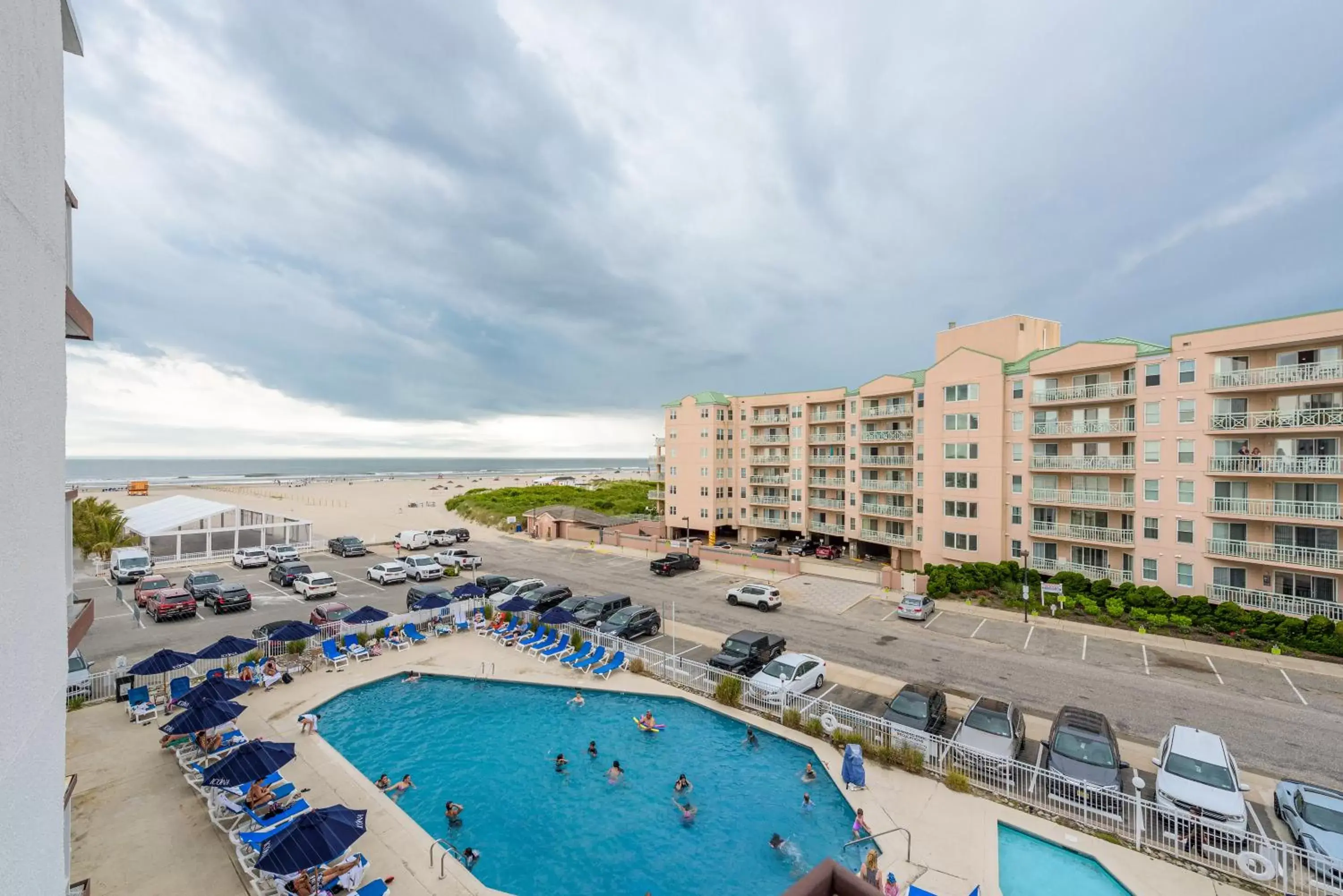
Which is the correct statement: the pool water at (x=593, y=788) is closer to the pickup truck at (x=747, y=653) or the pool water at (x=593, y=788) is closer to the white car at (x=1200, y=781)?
the pickup truck at (x=747, y=653)

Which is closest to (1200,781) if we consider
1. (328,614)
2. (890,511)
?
(328,614)

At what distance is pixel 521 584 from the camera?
35.1 m

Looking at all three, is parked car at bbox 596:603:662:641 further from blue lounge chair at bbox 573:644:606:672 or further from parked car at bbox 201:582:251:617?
parked car at bbox 201:582:251:617

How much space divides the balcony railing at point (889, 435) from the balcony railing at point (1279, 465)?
18026 mm

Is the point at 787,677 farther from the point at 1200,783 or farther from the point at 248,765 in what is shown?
the point at 248,765

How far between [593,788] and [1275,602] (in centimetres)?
3478

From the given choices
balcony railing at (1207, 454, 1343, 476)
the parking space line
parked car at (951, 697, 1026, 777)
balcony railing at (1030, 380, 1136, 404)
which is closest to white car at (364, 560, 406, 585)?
parked car at (951, 697, 1026, 777)

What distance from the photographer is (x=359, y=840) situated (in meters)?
13.5

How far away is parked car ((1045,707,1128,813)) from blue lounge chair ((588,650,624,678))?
604 inches

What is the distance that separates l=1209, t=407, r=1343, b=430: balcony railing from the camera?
2758 centimetres

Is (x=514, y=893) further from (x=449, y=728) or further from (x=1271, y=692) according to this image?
(x=1271, y=692)

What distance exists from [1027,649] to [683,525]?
38162mm

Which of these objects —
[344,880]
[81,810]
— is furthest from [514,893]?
[81,810]

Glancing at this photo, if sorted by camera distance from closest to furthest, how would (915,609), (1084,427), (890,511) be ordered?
1. (915,609)
2. (1084,427)
3. (890,511)
